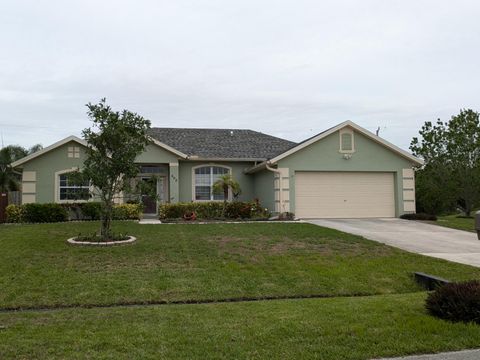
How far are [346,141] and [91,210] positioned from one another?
12.0 m

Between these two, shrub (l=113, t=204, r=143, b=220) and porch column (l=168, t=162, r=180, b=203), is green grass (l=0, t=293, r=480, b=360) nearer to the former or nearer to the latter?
shrub (l=113, t=204, r=143, b=220)

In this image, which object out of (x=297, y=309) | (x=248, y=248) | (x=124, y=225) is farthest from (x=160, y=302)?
(x=124, y=225)

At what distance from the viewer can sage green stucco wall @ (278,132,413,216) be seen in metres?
20.8

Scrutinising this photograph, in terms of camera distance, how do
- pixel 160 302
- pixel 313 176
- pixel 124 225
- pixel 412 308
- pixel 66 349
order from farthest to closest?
pixel 313 176 → pixel 124 225 → pixel 160 302 → pixel 412 308 → pixel 66 349

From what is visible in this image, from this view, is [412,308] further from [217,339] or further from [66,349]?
[66,349]

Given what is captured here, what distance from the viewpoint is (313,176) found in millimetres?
21141

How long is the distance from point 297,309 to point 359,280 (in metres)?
2.77

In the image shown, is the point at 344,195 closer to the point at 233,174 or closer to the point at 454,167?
the point at 233,174

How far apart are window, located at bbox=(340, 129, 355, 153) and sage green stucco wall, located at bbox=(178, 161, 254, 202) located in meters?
4.99

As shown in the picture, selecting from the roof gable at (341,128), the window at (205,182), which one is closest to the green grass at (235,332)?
the roof gable at (341,128)

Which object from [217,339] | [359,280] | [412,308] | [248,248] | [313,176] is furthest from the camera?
[313,176]

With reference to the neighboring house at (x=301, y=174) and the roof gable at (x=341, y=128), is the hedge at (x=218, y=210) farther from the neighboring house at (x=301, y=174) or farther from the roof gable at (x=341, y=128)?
the roof gable at (x=341, y=128)

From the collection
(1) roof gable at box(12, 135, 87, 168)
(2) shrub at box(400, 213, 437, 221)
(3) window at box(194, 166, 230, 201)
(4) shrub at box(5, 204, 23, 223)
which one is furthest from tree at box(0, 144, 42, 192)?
(2) shrub at box(400, 213, 437, 221)

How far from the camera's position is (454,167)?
27.1 m
